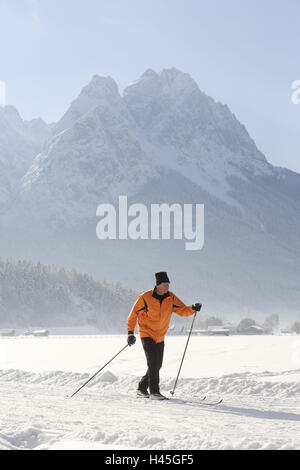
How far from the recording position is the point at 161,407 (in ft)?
28.6

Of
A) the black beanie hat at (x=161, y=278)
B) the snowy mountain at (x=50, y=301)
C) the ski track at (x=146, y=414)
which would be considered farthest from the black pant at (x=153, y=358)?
the snowy mountain at (x=50, y=301)

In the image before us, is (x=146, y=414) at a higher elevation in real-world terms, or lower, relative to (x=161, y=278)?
lower

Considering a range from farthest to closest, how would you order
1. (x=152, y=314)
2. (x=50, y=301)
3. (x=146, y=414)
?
(x=50, y=301) < (x=152, y=314) < (x=146, y=414)

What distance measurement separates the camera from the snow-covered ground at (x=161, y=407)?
6098 millimetres

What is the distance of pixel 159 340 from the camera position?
9875 mm

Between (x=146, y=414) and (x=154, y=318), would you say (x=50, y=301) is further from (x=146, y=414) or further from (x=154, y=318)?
(x=146, y=414)

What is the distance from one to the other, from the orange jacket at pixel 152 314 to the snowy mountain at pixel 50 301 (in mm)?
112168

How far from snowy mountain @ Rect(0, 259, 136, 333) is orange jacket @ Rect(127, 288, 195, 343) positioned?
112m

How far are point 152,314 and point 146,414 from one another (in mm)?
2036

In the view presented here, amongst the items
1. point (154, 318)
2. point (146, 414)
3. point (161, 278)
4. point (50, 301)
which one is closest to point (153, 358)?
Result: point (154, 318)

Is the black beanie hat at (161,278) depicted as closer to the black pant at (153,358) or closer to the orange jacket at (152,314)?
the orange jacket at (152,314)
